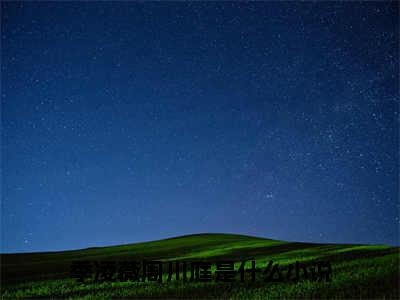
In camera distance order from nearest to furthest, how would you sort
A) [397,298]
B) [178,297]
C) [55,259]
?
[397,298] → [178,297] → [55,259]

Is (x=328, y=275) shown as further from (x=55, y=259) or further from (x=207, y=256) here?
(x=55, y=259)

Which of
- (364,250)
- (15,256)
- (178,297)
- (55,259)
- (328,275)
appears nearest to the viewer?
(178,297)

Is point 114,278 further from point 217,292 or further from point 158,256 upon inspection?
point 158,256

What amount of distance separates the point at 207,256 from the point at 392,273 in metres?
20.6

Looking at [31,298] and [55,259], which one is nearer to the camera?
[31,298]

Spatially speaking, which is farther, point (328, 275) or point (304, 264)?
point (304, 264)

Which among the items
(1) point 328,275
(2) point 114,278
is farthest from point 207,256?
(1) point 328,275

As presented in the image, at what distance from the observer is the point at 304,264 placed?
2831 centimetres

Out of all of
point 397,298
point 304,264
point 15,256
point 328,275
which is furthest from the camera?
point 15,256

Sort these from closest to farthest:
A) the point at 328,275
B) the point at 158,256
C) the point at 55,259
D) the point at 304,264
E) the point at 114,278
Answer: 1. the point at 328,275
2. the point at 114,278
3. the point at 304,264
4. the point at 158,256
5. the point at 55,259

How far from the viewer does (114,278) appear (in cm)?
2572

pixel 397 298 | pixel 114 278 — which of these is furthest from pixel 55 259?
pixel 397 298

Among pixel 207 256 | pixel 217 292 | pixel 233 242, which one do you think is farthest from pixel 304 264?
pixel 233 242

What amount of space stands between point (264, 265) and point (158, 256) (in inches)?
805
